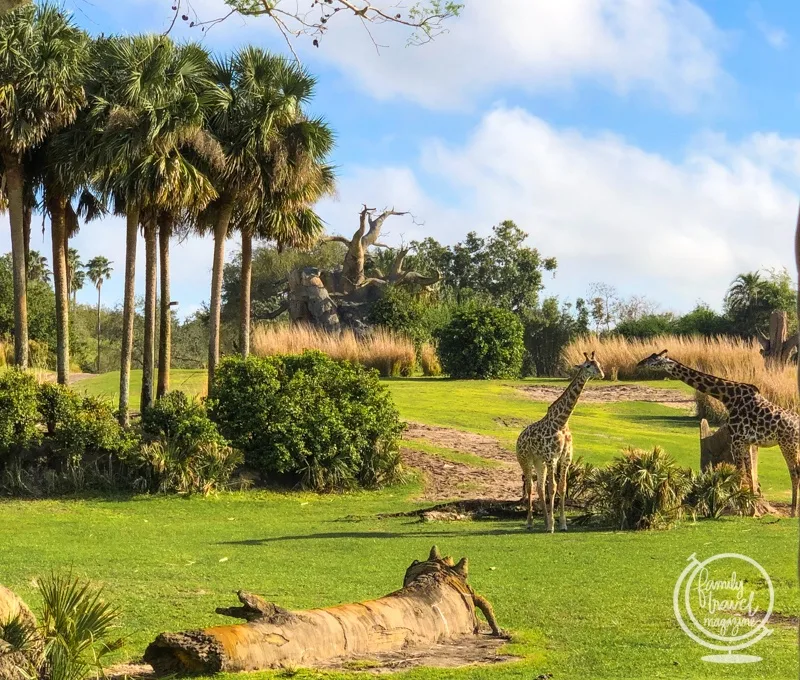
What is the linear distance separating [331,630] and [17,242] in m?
20.3

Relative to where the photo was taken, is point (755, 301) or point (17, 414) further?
point (755, 301)

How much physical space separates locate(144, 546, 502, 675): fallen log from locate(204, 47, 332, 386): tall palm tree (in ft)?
58.2

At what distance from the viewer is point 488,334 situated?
43781 mm

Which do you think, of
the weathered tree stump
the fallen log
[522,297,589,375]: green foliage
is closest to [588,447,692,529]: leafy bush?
the fallen log

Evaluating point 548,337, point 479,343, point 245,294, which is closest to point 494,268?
point 548,337

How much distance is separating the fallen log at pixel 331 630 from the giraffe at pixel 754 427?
10.1 metres

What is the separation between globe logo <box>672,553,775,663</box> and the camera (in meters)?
9.47

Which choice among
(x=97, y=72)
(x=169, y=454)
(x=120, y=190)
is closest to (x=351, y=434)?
(x=169, y=454)

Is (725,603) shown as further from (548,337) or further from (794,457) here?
(548,337)

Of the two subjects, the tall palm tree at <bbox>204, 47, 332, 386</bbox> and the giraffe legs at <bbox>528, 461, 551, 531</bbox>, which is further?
the tall palm tree at <bbox>204, 47, 332, 386</bbox>

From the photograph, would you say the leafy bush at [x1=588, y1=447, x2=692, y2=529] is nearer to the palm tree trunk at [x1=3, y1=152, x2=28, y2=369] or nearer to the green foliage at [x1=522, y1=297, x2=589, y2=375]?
the palm tree trunk at [x1=3, y1=152, x2=28, y2=369]

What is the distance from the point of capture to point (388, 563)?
46.0ft

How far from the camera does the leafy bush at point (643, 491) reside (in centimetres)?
1689

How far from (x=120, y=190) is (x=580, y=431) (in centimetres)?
1433
